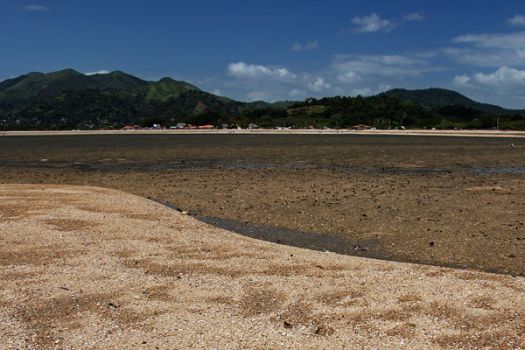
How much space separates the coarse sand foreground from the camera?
283 inches

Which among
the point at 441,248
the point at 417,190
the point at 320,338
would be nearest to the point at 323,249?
the point at 441,248

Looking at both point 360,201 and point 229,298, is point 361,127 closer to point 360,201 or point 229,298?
point 360,201

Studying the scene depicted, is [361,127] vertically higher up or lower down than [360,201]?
higher up

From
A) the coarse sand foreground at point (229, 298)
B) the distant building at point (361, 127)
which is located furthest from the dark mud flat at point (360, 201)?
the distant building at point (361, 127)

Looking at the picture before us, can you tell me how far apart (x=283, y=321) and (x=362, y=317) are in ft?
3.82

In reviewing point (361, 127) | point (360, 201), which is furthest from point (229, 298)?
point (361, 127)

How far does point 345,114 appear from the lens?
651 feet

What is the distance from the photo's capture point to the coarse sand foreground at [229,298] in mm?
7184

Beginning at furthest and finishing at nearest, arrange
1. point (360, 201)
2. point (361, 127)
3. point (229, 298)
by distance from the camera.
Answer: point (361, 127), point (360, 201), point (229, 298)

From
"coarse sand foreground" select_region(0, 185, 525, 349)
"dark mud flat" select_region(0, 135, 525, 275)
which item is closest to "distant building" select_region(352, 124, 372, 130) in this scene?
"dark mud flat" select_region(0, 135, 525, 275)

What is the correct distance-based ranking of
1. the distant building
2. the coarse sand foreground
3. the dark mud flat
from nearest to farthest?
the coarse sand foreground
the dark mud flat
the distant building

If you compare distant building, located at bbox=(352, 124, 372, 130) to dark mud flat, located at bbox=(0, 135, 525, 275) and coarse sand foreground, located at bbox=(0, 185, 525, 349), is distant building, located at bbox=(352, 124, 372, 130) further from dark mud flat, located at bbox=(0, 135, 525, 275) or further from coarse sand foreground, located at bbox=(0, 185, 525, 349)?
coarse sand foreground, located at bbox=(0, 185, 525, 349)

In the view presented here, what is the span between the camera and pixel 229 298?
344 inches

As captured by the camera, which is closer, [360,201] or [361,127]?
[360,201]
